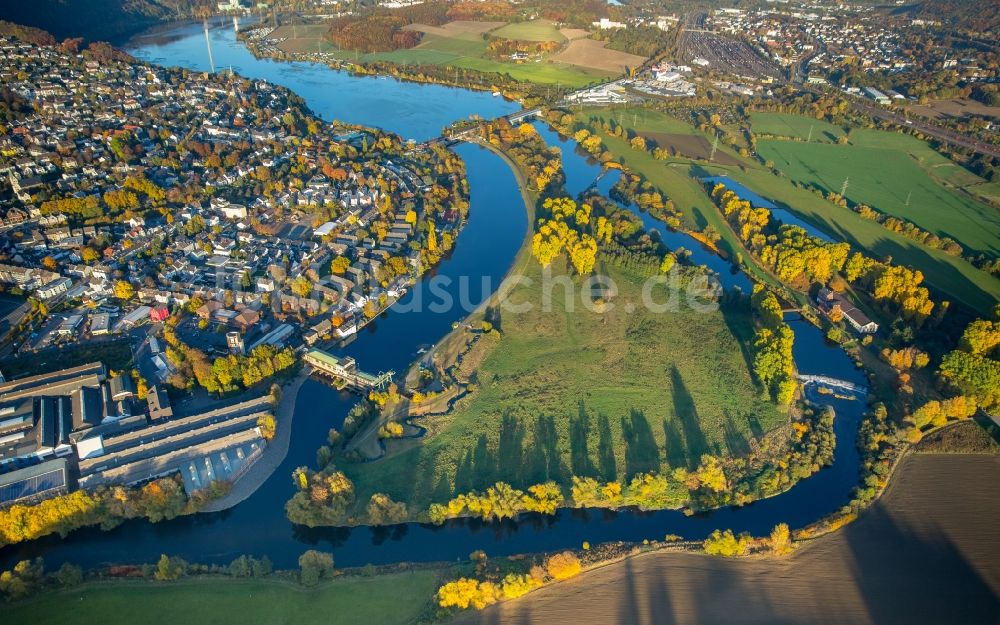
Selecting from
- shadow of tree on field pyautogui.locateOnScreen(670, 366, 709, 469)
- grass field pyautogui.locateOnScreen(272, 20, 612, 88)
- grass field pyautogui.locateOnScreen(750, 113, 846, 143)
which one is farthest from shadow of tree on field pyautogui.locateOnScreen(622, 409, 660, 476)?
grass field pyautogui.locateOnScreen(272, 20, 612, 88)

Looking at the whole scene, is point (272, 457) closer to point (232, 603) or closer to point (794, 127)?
point (232, 603)

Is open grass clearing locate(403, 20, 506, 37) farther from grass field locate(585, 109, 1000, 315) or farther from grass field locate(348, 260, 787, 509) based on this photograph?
grass field locate(348, 260, 787, 509)

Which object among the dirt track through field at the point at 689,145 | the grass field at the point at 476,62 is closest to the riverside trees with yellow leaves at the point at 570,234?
the dirt track through field at the point at 689,145

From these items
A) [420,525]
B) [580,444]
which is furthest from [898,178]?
[420,525]

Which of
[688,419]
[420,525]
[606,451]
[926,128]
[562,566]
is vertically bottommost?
[420,525]

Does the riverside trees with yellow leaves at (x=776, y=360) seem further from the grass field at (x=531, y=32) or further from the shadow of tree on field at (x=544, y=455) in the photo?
the grass field at (x=531, y=32)

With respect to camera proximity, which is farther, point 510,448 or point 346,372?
point 346,372
